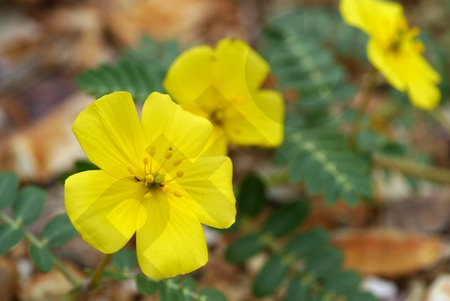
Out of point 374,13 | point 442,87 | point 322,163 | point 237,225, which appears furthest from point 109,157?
point 442,87

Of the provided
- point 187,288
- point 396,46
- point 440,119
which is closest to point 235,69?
point 396,46

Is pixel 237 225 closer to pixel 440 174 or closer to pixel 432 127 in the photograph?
pixel 440 174

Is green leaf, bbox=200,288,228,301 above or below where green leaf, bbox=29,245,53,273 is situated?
below

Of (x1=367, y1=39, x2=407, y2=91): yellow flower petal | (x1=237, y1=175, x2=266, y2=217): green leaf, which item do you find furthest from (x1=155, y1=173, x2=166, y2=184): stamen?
(x1=367, y1=39, x2=407, y2=91): yellow flower petal

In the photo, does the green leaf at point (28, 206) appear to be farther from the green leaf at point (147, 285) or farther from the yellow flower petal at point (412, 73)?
the yellow flower petal at point (412, 73)

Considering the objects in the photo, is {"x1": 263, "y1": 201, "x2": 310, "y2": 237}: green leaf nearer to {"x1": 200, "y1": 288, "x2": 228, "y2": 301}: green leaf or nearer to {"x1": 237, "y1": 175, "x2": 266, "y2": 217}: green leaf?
{"x1": 237, "y1": 175, "x2": 266, "y2": 217}: green leaf

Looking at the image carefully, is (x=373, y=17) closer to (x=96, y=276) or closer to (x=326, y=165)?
(x=326, y=165)
